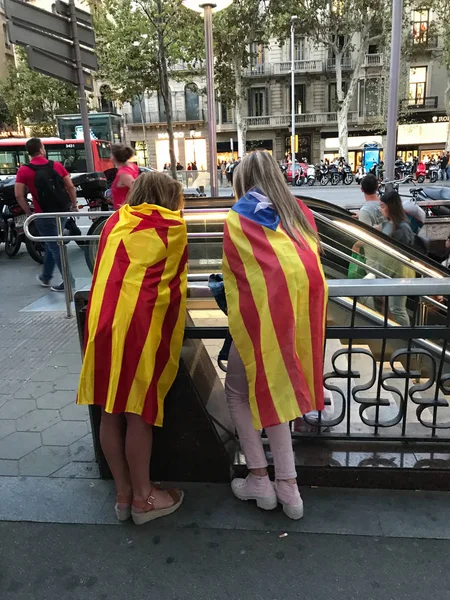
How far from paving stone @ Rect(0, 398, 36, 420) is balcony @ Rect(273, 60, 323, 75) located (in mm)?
42150

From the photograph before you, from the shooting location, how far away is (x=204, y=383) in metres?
2.81

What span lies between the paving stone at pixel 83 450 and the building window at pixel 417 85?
41940 millimetres

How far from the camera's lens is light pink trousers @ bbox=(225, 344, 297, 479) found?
2441mm

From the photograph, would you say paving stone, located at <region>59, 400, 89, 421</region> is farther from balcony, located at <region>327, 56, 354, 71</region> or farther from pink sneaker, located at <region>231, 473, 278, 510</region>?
balcony, located at <region>327, 56, 354, 71</region>

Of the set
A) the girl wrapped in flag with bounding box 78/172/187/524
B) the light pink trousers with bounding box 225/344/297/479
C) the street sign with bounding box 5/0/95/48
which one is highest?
the street sign with bounding box 5/0/95/48

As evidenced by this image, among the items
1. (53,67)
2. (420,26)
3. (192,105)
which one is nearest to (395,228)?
(53,67)

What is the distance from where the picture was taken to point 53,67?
7336 millimetres

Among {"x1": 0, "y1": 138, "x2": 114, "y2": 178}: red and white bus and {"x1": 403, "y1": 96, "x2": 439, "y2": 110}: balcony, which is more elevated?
{"x1": 403, "y1": 96, "x2": 439, "y2": 110}: balcony

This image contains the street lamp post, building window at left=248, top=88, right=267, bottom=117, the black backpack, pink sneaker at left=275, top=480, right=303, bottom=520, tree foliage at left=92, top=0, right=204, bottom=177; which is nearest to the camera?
pink sneaker at left=275, top=480, right=303, bottom=520

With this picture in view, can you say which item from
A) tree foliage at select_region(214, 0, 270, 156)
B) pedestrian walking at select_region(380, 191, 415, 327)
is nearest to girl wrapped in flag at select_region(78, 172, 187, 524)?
pedestrian walking at select_region(380, 191, 415, 327)

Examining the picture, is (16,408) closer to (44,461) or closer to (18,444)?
(18,444)

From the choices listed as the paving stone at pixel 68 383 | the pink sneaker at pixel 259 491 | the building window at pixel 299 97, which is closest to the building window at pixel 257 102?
the building window at pixel 299 97

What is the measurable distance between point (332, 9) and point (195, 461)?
118 ft

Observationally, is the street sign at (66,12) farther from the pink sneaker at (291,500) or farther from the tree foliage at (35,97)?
the tree foliage at (35,97)
